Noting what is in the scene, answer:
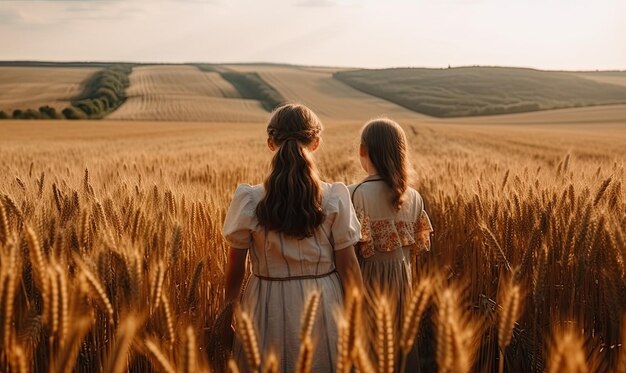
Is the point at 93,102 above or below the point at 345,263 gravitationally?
below

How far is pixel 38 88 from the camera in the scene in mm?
56281

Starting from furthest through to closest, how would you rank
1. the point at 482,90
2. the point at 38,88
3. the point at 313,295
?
the point at 482,90 < the point at 38,88 < the point at 313,295

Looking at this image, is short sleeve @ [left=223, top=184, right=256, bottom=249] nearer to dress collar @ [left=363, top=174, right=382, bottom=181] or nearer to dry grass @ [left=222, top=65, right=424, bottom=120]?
dress collar @ [left=363, top=174, right=382, bottom=181]

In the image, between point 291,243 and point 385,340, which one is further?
point 291,243

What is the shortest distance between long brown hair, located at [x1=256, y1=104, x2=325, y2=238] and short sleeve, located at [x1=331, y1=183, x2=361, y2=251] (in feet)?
0.28

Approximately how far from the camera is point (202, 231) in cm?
269

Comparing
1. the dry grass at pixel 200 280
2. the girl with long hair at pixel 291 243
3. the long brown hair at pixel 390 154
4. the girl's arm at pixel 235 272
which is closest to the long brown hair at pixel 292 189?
the girl with long hair at pixel 291 243

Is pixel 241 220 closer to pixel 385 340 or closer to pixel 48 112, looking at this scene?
pixel 385 340

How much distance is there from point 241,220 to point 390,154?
0.83 metres

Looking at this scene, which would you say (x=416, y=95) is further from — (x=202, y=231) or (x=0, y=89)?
(x=202, y=231)

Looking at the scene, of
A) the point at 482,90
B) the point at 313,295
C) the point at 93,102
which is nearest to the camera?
the point at 313,295

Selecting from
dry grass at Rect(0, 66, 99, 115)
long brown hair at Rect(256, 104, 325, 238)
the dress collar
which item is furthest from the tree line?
long brown hair at Rect(256, 104, 325, 238)

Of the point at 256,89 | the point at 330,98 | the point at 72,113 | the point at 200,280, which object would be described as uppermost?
the point at 200,280

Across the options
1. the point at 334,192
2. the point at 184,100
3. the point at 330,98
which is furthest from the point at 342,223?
the point at 330,98
